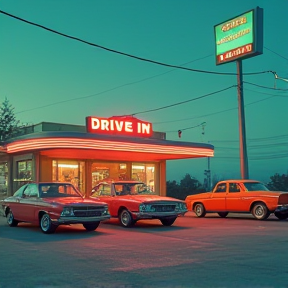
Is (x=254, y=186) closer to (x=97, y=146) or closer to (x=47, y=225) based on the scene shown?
(x=97, y=146)

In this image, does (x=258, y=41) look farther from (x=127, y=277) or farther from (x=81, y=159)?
(x=127, y=277)

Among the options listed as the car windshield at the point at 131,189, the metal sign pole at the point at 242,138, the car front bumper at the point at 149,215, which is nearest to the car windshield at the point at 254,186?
the car windshield at the point at 131,189

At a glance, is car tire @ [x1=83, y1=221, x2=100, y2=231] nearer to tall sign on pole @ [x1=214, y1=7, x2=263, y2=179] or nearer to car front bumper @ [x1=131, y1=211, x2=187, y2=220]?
car front bumper @ [x1=131, y1=211, x2=187, y2=220]

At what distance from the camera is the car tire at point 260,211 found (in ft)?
60.6

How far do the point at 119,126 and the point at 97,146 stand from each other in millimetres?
2756

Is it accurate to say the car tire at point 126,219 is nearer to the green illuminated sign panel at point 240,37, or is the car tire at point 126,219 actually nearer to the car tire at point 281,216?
the car tire at point 281,216

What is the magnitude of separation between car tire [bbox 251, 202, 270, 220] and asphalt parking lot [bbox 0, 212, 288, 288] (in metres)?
3.27

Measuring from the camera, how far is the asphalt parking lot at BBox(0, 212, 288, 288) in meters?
7.60

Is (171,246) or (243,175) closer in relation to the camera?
(171,246)

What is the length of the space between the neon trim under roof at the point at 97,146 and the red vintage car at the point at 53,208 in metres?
3.78

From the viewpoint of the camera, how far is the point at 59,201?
14.6 meters

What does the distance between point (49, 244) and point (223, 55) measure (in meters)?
21.2

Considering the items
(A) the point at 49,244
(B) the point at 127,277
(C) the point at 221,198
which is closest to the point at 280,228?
(C) the point at 221,198

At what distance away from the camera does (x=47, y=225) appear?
1457 cm
